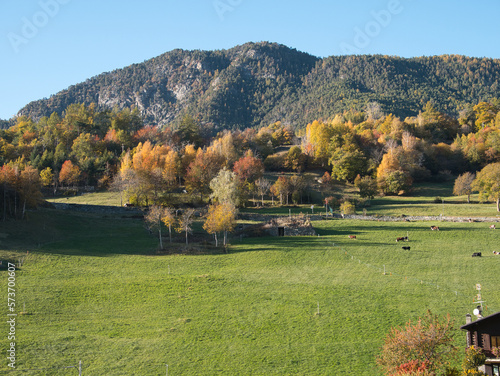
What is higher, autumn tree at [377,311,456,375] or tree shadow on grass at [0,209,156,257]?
tree shadow on grass at [0,209,156,257]

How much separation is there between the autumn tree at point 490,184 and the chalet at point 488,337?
55.3 metres

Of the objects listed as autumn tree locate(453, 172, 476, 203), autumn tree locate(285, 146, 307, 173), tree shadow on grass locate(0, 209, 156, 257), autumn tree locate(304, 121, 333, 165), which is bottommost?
tree shadow on grass locate(0, 209, 156, 257)

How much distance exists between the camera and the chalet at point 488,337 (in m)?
24.6

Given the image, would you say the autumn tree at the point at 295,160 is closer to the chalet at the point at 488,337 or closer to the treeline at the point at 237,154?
the treeline at the point at 237,154

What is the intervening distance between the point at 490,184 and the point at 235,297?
185 feet

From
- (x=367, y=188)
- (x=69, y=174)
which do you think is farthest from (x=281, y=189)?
(x=69, y=174)

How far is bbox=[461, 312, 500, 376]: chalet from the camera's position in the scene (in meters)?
24.6

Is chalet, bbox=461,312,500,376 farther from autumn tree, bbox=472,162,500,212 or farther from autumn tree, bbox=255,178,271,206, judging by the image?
autumn tree, bbox=255,178,271,206

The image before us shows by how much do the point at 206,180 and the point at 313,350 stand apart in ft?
204

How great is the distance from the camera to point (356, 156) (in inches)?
4254

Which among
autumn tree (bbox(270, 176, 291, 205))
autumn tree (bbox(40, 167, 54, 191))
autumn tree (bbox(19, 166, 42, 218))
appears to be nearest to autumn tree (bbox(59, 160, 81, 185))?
autumn tree (bbox(40, 167, 54, 191))

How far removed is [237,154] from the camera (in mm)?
113312

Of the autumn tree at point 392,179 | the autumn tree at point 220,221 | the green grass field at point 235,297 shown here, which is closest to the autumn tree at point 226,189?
the autumn tree at point 220,221

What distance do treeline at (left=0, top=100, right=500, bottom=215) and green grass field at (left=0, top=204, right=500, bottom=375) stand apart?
98.8 ft
